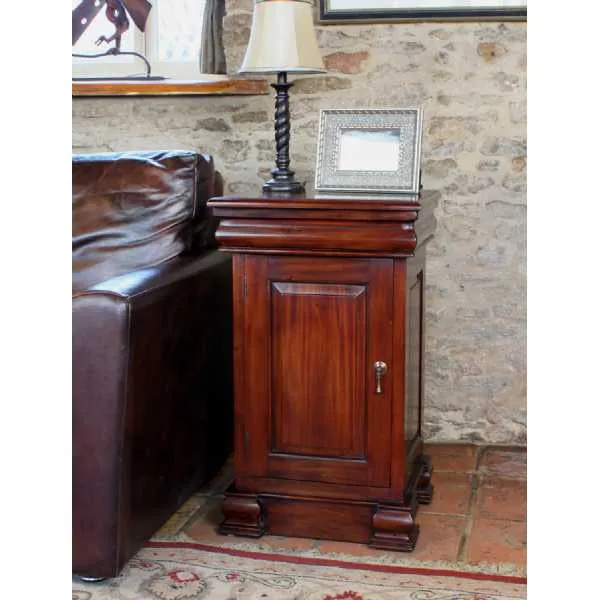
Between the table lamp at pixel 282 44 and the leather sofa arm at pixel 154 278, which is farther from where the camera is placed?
the table lamp at pixel 282 44

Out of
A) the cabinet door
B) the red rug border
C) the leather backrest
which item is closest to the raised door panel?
the cabinet door

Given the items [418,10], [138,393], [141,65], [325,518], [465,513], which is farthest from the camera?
[141,65]

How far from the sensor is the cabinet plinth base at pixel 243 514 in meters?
2.50

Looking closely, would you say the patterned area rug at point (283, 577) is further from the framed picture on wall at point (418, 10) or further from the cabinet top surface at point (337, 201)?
the framed picture on wall at point (418, 10)

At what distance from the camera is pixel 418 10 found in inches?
120

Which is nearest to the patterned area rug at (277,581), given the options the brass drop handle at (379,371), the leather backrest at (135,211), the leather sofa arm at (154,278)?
the brass drop handle at (379,371)

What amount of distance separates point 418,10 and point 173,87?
0.92m

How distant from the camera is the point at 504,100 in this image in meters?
3.07

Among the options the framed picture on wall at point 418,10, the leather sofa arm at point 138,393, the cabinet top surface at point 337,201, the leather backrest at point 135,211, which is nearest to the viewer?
the leather sofa arm at point 138,393

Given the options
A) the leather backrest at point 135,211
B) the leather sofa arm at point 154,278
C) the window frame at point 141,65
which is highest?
the window frame at point 141,65

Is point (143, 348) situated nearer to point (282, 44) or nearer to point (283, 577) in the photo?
point (283, 577)

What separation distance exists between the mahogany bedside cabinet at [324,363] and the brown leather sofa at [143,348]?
195 mm

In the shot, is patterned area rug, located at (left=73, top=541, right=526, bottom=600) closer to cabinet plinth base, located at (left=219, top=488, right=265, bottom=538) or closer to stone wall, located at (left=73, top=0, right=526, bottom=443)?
cabinet plinth base, located at (left=219, top=488, right=265, bottom=538)

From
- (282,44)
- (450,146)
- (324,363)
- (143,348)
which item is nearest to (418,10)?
(450,146)
